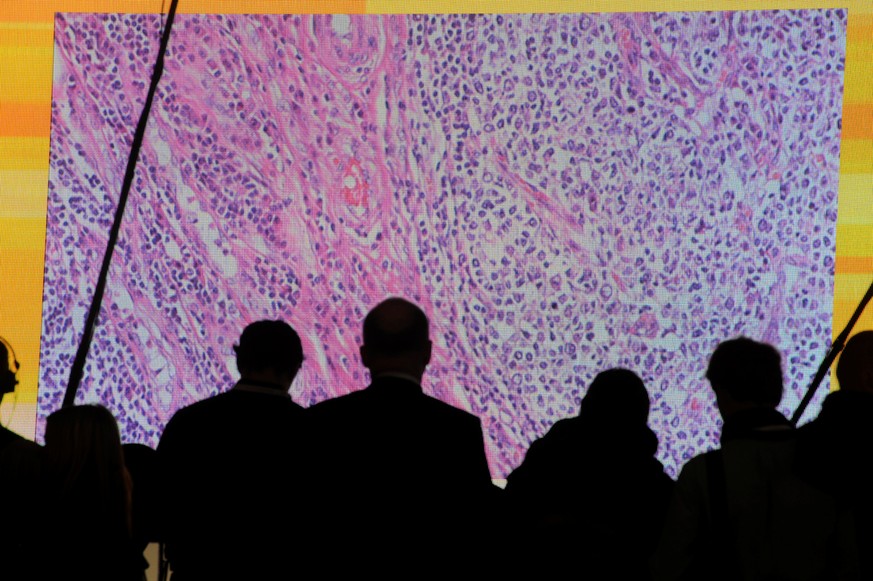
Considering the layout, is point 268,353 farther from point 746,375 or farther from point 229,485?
point 746,375

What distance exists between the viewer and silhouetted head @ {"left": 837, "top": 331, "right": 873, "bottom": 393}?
208 cm

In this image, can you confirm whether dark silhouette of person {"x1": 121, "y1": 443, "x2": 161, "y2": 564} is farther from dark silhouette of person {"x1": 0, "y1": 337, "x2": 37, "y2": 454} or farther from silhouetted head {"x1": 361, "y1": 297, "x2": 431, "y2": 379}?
silhouetted head {"x1": 361, "y1": 297, "x2": 431, "y2": 379}

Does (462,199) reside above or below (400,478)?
above

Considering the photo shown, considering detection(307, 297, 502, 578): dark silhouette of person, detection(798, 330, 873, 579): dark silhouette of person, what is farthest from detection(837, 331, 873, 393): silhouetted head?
detection(307, 297, 502, 578): dark silhouette of person

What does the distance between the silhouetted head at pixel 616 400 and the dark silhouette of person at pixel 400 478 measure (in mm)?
522

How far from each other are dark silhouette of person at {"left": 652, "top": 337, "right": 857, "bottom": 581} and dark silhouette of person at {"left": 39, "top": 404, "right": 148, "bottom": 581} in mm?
984

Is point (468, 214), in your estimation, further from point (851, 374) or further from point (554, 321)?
point (851, 374)

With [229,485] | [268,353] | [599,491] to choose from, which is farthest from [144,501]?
[599,491]

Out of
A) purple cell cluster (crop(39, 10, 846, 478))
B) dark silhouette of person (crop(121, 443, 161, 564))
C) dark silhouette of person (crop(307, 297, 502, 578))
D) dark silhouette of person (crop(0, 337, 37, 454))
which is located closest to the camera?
dark silhouette of person (crop(307, 297, 502, 578))

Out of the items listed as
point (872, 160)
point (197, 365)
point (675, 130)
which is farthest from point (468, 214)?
→ point (872, 160)

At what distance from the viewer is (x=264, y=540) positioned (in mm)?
2090

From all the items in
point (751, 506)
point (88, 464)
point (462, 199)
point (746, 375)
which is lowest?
point (751, 506)

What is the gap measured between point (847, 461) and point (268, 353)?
1.11 metres

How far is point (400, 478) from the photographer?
1840 mm
